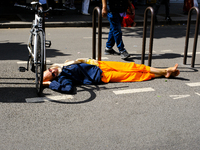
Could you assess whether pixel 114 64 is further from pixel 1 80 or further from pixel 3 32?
pixel 3 32

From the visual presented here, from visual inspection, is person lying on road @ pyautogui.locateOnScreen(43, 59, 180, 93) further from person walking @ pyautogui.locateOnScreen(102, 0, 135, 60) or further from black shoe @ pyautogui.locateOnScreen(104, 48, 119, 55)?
black shoe @ pyautogui.locateOnScreen(104, 48, 119, 55)

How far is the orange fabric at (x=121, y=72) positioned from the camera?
4.91 metres

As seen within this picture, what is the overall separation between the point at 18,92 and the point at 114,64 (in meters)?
1.62

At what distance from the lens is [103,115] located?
12.4 ft

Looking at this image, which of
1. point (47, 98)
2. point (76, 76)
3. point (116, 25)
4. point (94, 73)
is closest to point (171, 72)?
point (94, 73)

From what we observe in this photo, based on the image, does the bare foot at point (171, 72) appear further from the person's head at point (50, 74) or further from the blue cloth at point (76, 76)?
the person's head at point (50, 74)

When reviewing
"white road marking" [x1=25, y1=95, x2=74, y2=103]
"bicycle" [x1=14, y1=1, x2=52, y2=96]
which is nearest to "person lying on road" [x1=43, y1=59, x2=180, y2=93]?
"white road marking" [x1=25, y1=95, x2=74, y2=103]

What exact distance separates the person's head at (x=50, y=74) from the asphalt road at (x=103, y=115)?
207mm

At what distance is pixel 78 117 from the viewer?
369 cm

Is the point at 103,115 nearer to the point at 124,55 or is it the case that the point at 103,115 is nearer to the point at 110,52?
the point at 124,55

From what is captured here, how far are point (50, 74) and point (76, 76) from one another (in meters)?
0.42

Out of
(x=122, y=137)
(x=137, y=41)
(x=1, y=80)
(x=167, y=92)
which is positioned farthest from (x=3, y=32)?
(x=122, y=137)

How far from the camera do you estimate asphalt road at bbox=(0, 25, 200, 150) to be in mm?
3166

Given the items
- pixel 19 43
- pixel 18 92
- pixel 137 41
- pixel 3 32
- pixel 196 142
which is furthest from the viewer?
pixel 3 32
